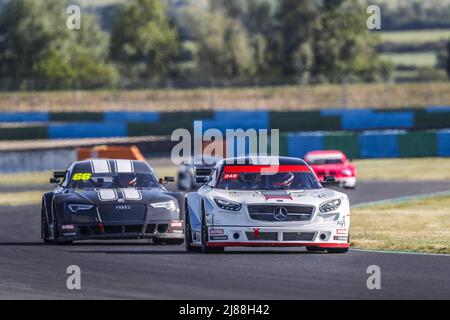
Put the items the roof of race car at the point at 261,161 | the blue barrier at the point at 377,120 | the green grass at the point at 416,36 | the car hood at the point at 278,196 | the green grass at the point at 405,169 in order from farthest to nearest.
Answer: the green grass at the point at 416,36 → the blue barrier at the point at 377,120 → the green grass at the point at 405,169 → the roof of race car at the point at 261,161 → the car hood at the point at 278,196

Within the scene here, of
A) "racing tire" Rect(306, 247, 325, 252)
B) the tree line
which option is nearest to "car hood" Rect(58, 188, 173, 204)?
"racing tire" Rect(306, 247, 325, 252)

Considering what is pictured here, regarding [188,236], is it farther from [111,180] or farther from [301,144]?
[301,144]

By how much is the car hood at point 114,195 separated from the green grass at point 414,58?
106 metres

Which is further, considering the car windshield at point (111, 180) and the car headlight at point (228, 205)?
the car windshield at point (111, 180)

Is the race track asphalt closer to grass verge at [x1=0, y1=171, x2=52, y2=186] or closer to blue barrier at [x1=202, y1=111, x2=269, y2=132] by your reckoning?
grass verge at [x1=0, y1=171, x2=52, y2=186]

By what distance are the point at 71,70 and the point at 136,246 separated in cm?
7159

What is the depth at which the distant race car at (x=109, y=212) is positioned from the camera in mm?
17500

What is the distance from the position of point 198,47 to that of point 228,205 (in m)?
91.8

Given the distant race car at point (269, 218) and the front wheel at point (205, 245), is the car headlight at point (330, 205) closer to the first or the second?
the distant race car at point (269, 218)

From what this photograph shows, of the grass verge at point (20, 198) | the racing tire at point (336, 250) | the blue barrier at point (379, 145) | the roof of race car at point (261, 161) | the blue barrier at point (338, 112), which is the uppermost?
the roof of race car at point (261, 161)

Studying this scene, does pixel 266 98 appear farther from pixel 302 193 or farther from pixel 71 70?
pixel 302 193

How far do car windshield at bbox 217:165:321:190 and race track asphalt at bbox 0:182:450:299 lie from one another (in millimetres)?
821

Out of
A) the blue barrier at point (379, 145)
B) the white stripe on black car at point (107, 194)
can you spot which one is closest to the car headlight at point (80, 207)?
the white stripe on black car at point (107, 194)

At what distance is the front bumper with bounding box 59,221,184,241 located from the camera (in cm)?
1748
